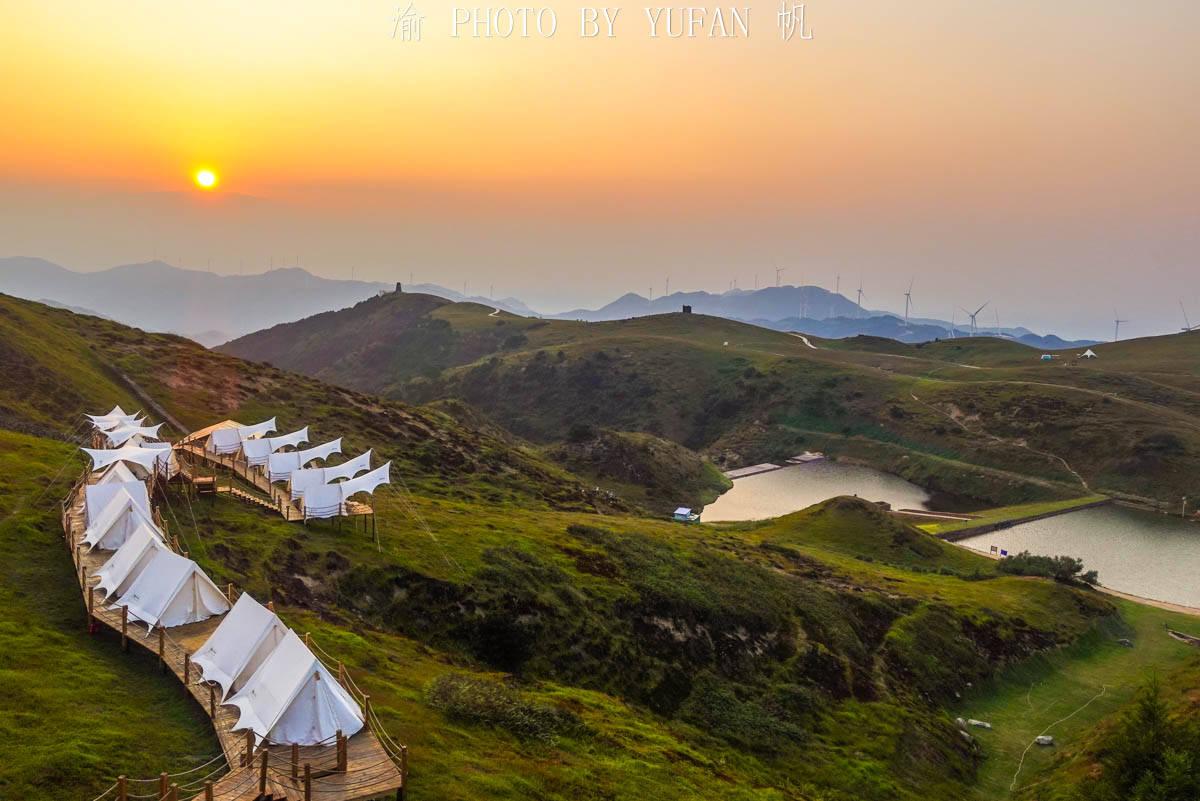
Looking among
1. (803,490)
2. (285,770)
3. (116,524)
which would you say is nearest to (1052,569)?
(803,490)

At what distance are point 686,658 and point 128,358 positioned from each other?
9853 centimetres

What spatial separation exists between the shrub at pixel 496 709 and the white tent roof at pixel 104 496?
69.2 feet

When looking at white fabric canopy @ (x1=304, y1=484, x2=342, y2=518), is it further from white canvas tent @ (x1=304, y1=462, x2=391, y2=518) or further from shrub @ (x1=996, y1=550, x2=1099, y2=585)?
shrub @ (x1=996, y1=550, x2=1099, y2=585)

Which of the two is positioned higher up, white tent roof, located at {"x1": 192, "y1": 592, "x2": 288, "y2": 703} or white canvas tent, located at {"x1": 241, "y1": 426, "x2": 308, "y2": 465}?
white canvas tent, located at {"x1": 241, "y1": 426, "x2": 308, "y2": 465}

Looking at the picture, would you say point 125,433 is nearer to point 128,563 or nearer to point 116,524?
point 116,524

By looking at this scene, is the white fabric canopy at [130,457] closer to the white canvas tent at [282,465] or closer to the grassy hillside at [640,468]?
the white canvas tent at [282,465]

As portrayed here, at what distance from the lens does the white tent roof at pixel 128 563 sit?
33.8 m

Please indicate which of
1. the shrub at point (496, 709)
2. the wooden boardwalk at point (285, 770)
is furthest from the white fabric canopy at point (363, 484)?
the wooden boardwalk at point (285, 770)

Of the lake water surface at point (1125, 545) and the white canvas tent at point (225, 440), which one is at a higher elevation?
the white canvas tent at point (225, 440)

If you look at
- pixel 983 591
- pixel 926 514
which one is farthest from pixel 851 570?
pixel 926 514

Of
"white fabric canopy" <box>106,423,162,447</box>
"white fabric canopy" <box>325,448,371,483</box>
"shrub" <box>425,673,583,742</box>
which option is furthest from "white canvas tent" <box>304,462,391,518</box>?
"white fabric canopy" <box>106,423,162,447</box>

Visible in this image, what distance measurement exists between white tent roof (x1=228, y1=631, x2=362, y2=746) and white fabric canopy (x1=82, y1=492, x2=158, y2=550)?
18.0 metres

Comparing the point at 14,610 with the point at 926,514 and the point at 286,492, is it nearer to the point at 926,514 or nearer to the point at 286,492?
the point at 286,492

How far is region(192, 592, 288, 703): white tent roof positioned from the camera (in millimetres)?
27797
